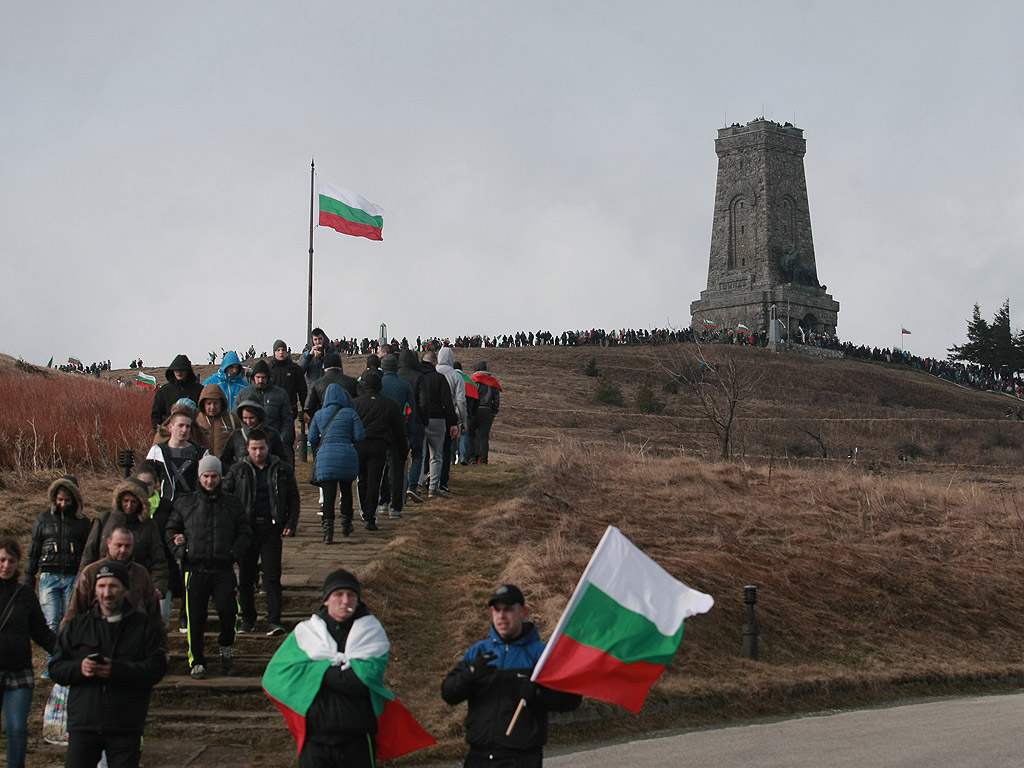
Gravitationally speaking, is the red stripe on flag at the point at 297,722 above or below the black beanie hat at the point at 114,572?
below

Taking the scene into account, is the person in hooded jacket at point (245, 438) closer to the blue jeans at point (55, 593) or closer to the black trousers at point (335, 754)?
the blue jeans at point (55, 593)

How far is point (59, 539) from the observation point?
353 inches

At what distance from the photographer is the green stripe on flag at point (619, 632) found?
6277 mm

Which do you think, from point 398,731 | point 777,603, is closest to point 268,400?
point 777,603

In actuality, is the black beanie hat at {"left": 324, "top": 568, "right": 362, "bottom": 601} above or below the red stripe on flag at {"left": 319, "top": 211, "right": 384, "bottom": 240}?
below

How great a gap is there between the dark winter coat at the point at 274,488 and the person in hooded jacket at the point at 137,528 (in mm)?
1033

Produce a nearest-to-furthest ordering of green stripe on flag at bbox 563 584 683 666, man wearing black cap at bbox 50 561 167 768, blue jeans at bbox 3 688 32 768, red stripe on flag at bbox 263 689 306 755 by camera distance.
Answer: red stripe on flag at bbox 263 689 306 755 < green stripe on flag at bbox 563 584 683 666 < man wearing black cap at bbox 50 561 167 768 < blue jeans at bbox 3 688 32 768

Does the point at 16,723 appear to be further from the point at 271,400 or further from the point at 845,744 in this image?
the point at 271,400

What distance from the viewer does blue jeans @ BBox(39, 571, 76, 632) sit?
29.7 feet

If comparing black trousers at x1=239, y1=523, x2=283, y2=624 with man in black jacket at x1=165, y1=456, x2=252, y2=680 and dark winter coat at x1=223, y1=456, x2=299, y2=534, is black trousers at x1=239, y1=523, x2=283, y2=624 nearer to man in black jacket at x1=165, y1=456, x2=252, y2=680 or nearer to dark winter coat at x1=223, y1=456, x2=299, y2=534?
dark winter coat at x1=223, y1=456, x2=299, y2=534

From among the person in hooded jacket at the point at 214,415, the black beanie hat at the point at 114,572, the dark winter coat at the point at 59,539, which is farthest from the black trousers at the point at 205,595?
the black beanie hat at the point at 114,572

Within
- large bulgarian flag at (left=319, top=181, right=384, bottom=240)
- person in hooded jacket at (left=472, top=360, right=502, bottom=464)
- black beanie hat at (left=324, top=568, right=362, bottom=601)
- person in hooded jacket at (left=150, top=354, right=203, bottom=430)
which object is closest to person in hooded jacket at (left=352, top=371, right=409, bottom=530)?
person in hooded jacket at (left=150, top=354, right=203, bottom=430)

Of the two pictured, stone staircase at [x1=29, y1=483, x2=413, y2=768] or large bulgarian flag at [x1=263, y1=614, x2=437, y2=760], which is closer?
large bulgarian flag at [x1=263, y1=614, x2=437, y2=760]

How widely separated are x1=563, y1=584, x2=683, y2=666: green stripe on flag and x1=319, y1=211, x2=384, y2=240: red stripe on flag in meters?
22.6
